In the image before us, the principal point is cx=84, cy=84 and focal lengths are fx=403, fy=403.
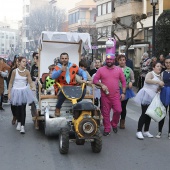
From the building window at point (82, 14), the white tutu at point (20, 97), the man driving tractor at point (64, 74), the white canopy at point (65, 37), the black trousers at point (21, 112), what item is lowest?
the black trousers at point (21, 112)

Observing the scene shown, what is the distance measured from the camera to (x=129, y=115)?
40.5 ft

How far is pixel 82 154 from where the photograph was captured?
7.29 m

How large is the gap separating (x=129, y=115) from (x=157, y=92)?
3758mm

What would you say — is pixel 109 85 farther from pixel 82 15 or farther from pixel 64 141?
pixel 82 15

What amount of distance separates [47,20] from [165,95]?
73.6 meters

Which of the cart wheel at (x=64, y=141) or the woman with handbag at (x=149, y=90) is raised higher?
the woman with handbag at (x=149, y=90)

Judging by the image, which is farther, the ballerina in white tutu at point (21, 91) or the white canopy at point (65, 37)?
the white canopy at point (65, 37)

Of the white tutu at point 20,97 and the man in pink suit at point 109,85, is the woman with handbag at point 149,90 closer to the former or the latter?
the man in pink suit at point 109,85

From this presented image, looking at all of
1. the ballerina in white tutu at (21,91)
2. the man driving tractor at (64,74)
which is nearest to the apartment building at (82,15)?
the ballerina in white tutu at (21,91)

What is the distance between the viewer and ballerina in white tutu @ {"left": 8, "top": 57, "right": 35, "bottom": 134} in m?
9.24

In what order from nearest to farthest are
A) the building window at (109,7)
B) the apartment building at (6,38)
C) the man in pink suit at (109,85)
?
the man in pink suit at (109,85), the building window at (109,7), the apartment building at (6,38)

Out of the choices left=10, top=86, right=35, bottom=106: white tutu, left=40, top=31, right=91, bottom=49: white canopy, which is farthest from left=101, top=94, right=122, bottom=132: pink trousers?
left=40, top=31, right=91, bottom=49: white canopy

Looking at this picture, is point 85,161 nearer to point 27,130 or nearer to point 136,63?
point 27,130

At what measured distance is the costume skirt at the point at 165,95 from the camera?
8500mm
